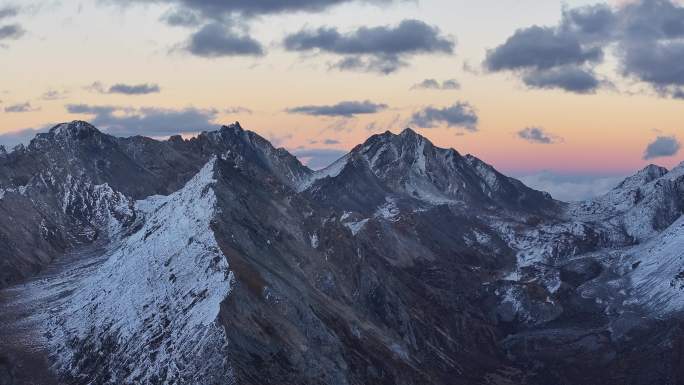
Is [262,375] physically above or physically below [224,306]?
below

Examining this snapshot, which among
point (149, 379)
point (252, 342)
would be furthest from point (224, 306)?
point (149, 379)

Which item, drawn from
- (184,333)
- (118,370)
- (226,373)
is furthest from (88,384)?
(226,373)

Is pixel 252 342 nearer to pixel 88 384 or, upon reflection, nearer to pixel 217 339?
pixel 217 339

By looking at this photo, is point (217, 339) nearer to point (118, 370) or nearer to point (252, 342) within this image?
point (252, 342)

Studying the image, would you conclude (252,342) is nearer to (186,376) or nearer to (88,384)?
(186,376)

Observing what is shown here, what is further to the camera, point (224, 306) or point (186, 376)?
point (224, 306)

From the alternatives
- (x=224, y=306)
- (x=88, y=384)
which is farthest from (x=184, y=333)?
(x=88, y=384)

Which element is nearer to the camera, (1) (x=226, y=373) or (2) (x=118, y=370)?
(1) (x=226, y=373)
